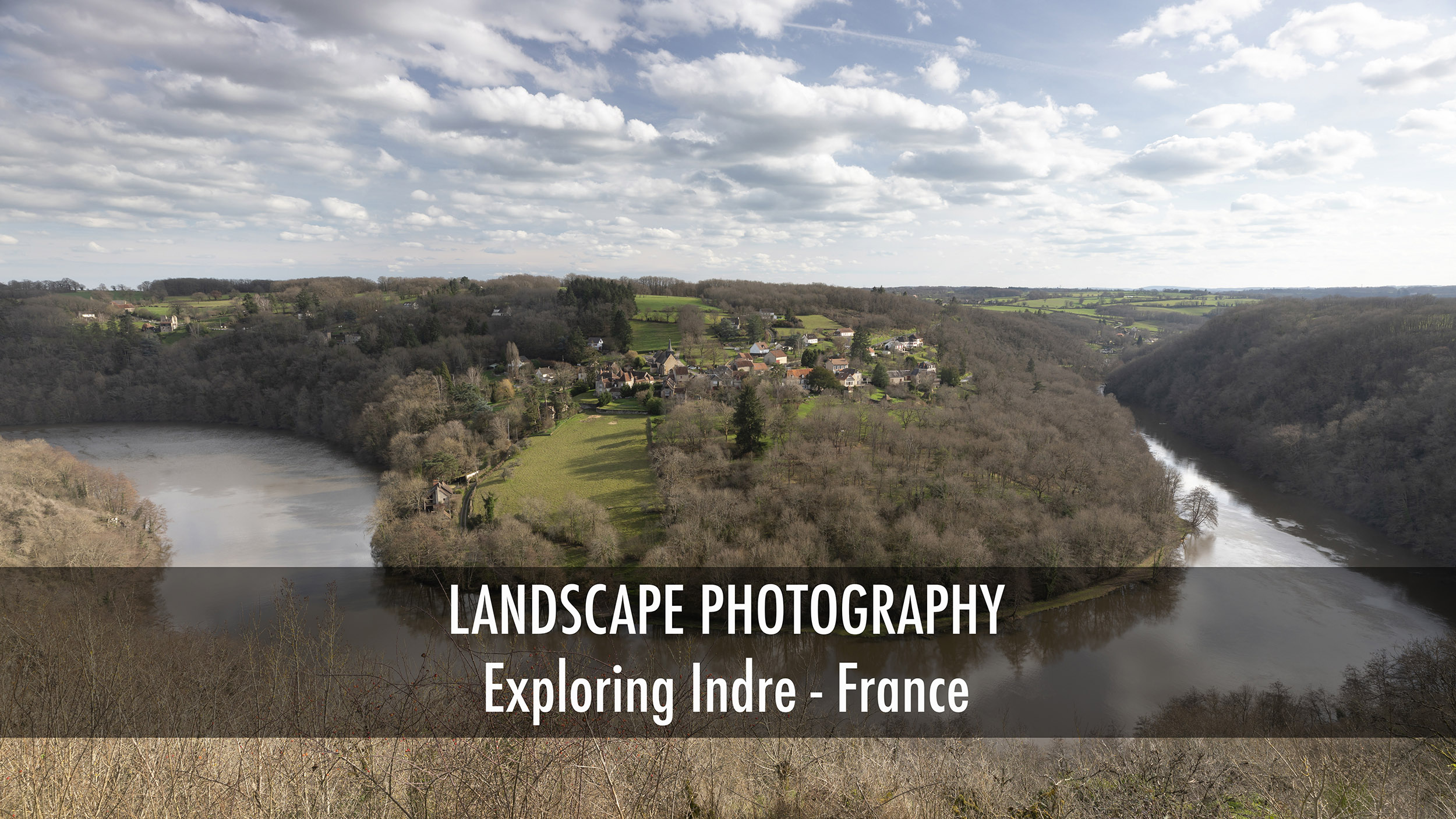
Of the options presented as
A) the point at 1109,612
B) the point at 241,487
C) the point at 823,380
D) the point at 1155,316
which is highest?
the point at 1155,316

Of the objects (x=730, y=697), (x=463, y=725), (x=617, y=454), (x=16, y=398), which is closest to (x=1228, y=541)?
(x=730, y=697)

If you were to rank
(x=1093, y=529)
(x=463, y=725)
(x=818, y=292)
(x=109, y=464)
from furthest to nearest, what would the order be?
(x=818, y=292), (x=109, y=464), (x=1093, y=529), (x=463, y=725)

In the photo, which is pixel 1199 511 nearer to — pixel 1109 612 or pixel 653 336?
pixel 1109 612

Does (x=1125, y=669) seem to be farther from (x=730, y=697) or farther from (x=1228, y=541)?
(x=1228, y=541)

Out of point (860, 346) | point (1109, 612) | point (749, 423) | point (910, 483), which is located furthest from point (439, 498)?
point (860, 346)

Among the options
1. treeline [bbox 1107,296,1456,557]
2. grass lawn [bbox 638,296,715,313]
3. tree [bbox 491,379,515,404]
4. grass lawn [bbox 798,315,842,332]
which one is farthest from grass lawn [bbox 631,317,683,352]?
treeline [bbox 1107,296,1456,557]

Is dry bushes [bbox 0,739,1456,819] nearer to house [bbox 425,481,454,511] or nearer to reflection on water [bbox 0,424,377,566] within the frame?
house [bbox 425,481,454,511]
